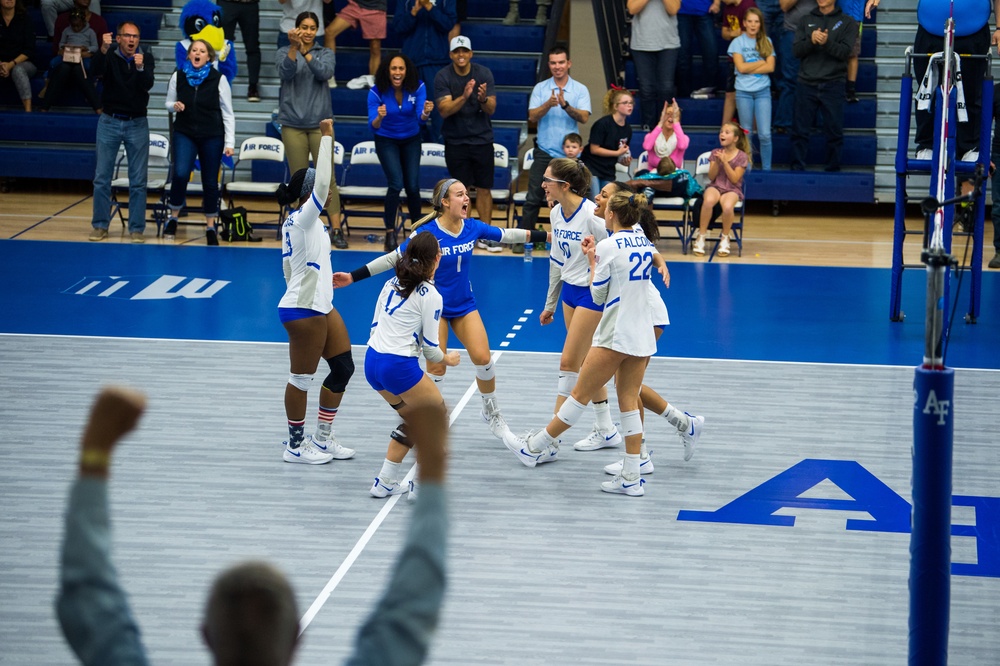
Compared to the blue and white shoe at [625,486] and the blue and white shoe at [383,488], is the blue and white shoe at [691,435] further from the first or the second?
the blue and white shoe at [383,488]

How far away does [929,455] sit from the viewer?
15.9ft

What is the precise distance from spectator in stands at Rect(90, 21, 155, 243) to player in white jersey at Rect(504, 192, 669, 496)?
9820mm

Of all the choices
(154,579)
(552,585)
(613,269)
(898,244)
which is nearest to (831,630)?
(552,585)

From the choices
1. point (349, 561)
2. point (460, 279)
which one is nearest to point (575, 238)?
point (460, 279)

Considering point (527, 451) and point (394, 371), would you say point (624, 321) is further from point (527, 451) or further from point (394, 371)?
point (394, 371)

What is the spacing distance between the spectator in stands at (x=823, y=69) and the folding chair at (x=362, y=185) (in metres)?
6.00

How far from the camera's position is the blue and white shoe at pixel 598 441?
9.24m

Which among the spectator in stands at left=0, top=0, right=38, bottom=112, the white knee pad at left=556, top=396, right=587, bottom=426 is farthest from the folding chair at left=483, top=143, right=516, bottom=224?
the white knee pad at left=556, top=396, right=587, bottom=426

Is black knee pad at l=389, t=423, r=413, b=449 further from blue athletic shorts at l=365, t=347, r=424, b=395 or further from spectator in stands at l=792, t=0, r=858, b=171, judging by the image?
spectator in stands at l=792, t=0, r=858, b=171

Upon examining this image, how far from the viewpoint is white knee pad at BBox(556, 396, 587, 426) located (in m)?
8.27

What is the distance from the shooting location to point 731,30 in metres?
18.9

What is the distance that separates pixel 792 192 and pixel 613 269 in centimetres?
1114

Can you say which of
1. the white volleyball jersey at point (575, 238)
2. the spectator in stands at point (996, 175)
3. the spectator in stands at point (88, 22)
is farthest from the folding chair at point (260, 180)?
the spectator in stands at point (996, 175)

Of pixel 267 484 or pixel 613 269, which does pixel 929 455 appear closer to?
pixel 613 269
